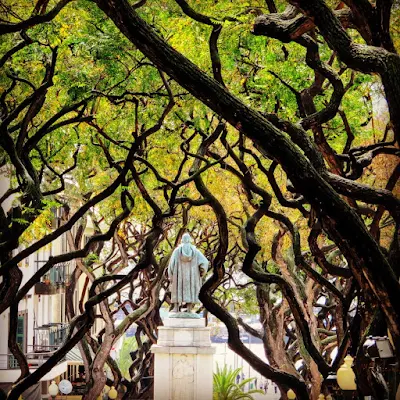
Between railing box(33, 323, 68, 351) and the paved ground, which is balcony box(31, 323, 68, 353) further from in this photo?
the paved ground

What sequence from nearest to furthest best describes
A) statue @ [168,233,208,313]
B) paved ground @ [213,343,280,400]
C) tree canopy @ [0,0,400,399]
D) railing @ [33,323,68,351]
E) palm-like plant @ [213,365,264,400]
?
tree canopy @ [0,0,400,399], statue @ [168,233,208,313], palm-like plant @ [213,365,264,400], railing @ [33,323,68,351], paved ground @ [213,343,280,400]

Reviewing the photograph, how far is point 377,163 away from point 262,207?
13.5 feet

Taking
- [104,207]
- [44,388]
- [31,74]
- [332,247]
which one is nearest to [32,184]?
[31,74]

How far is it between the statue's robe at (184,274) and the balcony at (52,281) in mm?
11422

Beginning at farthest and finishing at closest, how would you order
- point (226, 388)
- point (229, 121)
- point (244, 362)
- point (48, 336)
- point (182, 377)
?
point (244, 362)
point (48, 336)
point (226, 388)
point (182, 377)
point (229, 121)

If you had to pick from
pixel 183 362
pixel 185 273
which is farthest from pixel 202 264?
pixel 183 362

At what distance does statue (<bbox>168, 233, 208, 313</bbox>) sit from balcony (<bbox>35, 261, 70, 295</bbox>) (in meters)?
11.4

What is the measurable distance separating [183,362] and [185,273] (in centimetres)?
206

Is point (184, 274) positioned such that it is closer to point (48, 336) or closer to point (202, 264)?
point (202, 264)

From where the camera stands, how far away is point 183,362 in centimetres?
2270

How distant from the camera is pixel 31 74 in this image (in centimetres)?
1675

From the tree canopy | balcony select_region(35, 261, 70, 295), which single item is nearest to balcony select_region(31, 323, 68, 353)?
balcony select_region(35, 261, 70, 295)

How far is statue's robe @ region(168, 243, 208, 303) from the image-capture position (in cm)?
2298

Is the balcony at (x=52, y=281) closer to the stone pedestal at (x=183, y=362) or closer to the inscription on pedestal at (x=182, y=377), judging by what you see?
the stone pedestal at (x=183, y=362)
